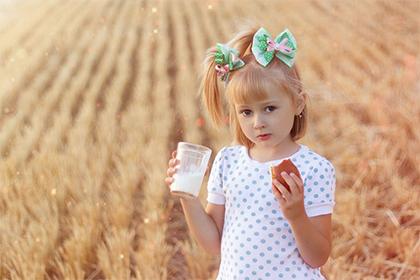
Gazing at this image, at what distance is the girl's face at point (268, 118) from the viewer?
1779 mm

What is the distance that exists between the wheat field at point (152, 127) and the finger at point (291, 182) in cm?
133

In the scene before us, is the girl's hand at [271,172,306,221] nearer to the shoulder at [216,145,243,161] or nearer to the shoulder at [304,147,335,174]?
the shoulder at [304,147,335,174]

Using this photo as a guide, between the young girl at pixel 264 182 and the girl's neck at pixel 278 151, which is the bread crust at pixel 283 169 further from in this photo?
the girl's neck at pixel 278 151

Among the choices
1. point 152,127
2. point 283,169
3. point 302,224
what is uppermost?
point 283,169

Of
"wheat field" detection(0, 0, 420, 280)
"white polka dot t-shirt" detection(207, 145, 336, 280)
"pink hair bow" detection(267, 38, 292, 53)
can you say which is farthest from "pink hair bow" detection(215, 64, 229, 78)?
"wheat field" detection(0, 0, 420, 280)

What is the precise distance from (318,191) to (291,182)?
155 millimetres

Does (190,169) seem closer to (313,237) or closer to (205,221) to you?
(205,221)

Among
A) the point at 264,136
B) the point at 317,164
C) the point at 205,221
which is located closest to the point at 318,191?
the point at 317,164

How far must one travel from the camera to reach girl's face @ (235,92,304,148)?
1.78 m

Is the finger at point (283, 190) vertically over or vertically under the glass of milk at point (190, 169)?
over

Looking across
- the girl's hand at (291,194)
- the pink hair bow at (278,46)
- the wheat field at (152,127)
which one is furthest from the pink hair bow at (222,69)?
the wheat field at (152,127)

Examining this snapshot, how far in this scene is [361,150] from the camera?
12.3 feet

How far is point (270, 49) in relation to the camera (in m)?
1.82

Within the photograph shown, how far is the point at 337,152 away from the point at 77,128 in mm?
1194
